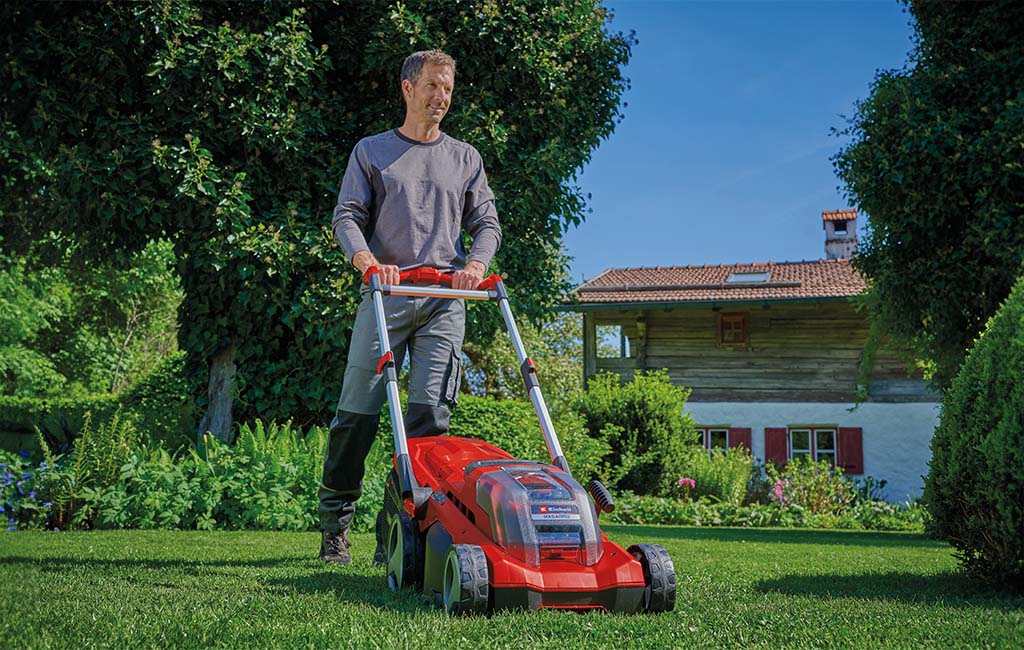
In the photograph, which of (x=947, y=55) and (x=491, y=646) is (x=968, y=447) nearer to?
(x=491, y=646)

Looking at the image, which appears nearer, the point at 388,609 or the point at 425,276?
the point at 388,609

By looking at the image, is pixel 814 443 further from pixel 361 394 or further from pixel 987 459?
pixel 361 394

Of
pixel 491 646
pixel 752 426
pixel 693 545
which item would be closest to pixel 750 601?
pixel 491 646

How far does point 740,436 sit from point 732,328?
262cm

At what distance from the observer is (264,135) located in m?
10.2

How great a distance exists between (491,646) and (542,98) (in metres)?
9.75

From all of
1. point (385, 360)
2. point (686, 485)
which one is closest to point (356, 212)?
point (385, 360)

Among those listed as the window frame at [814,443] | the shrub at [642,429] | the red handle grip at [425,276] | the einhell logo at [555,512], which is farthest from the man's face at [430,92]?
the window frame at [814,443]

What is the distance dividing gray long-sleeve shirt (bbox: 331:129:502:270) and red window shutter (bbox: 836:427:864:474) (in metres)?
18.3

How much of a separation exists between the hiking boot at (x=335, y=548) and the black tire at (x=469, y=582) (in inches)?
77.6

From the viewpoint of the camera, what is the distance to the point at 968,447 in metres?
4.82

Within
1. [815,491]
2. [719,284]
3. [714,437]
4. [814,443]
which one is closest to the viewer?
[815,491]

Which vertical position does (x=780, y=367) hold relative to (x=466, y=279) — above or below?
above

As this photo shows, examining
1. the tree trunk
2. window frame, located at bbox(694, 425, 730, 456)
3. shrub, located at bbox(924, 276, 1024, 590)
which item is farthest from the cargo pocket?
window frame, located at bbox(694, 425, 730, 456)
